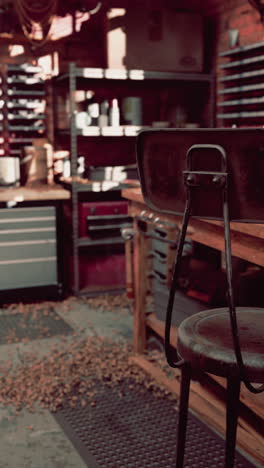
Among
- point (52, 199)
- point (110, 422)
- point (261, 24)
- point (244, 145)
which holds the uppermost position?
point (261, 24)

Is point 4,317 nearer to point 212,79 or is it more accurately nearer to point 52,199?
point 52,199

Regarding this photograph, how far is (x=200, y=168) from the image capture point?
53.1 inches

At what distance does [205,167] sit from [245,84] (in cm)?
292

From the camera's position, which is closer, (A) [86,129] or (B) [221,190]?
(B) [221,190]

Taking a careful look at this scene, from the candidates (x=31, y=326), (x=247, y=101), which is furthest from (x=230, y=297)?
(x=247, y=101)

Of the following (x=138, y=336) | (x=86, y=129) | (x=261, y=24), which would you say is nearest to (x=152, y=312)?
(x=138, y=336)

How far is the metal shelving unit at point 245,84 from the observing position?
3760mm

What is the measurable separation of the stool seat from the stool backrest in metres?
0.33

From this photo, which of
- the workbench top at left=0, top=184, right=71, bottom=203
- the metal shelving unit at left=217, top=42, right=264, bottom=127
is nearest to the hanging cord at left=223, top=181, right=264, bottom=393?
the metal shelving unit at left=217, top=42, right=264, bottom=127

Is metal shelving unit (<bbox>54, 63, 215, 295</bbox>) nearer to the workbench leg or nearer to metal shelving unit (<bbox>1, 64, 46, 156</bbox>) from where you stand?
metal shelving unit (<bbox>1, 64, 46, 156</bbox>)

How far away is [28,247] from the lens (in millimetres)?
4031

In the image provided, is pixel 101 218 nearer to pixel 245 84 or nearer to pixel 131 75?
pixel 131 75

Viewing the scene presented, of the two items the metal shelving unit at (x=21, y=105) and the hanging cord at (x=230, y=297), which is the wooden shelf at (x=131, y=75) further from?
the hanging cord at (x=230, y=297)

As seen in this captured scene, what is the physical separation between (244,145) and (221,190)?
0.42 feet
